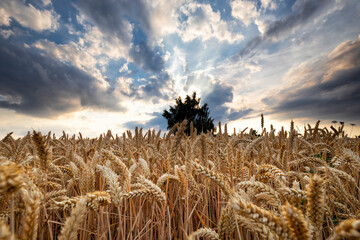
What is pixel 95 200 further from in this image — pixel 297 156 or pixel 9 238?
pixel 297 156

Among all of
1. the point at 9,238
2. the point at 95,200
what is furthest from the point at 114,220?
the point at 9,238

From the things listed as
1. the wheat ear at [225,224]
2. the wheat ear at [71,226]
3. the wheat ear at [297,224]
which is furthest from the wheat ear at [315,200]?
the wheat ear at [71,226]

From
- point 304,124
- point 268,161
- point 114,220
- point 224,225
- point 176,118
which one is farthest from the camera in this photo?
point 176,118

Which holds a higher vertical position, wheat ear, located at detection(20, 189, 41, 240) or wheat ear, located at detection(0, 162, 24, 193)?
wheat ear, located at detection(0, 162, 24, 193)

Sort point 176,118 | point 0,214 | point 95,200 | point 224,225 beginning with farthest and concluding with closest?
1. point 176,118
2. point 0,214
3. point 224,225
4. point 95,200

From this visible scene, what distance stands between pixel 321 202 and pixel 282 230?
221 millimetres

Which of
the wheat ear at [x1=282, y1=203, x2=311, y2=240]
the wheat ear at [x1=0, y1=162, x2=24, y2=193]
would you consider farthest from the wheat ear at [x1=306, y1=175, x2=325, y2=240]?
the wheat ear at [x1=0, y1=162, x2=24, y2=193]

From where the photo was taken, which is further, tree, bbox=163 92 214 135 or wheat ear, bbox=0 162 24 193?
tree, bbox=163 92 214 135

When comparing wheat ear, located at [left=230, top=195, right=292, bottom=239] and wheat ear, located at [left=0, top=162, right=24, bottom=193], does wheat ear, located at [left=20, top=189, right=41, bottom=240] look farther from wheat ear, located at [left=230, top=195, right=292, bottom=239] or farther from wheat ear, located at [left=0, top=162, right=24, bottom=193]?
wheat ear, located at [left=230, top=195, right=292, bottom=239]

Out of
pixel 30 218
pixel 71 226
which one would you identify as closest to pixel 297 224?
pixel 71 226

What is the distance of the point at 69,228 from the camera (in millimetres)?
641

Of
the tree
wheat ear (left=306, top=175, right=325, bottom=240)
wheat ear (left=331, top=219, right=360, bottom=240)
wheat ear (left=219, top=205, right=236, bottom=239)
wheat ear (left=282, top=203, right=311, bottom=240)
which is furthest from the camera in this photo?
the tree

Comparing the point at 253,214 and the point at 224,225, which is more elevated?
the point at 253,214

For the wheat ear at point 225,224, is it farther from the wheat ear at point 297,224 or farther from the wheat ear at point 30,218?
the wheat ear at point 30,218
